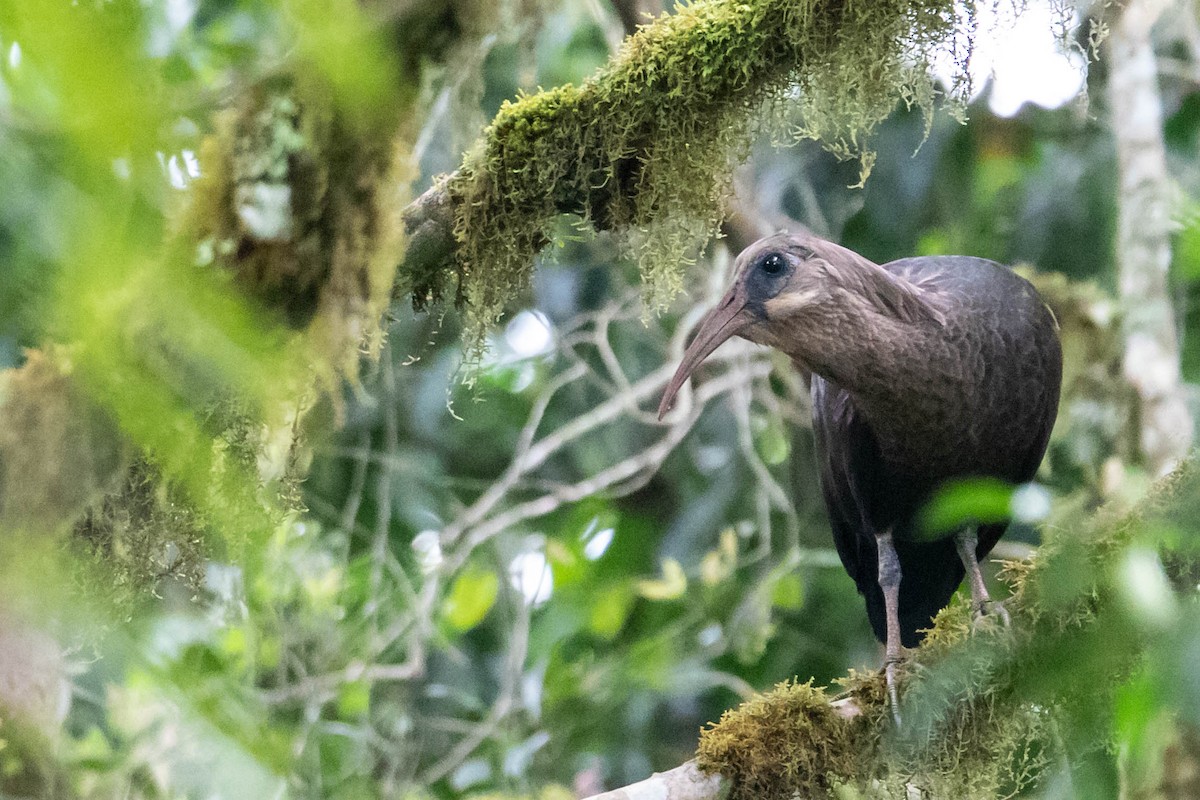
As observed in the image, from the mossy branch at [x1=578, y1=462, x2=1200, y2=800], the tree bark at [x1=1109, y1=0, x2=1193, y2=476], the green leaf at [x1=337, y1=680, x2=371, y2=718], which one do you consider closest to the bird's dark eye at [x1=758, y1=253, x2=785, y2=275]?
the mossy branch at [x1=578, y1=462, x2=1200, y2=800]

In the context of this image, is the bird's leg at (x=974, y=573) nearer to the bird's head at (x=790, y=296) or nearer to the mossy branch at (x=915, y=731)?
the mossy branch at (x=915, y=731)

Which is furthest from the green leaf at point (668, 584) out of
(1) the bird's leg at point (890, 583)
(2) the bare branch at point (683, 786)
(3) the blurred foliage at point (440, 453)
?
(2) the bare branch at point (683, 786)

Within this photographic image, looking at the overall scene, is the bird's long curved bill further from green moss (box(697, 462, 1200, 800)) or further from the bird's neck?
green moss (box(697, 462, 1200, 800))

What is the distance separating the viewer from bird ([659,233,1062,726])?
9.87 feet

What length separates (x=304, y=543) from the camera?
16.3 ft

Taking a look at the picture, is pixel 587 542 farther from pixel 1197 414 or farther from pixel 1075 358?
pixel 1197 414

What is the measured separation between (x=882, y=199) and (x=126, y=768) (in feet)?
11.6

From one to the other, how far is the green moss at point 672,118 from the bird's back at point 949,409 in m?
0.70

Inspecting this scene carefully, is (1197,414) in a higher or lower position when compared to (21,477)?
lower

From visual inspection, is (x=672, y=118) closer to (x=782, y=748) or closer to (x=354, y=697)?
(x=782, y=748)

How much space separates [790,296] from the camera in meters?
3.00

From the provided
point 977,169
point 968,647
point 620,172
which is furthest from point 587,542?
point 968,647

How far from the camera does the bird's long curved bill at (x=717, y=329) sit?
301cm

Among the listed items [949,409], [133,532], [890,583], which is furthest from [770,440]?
[133,532]
